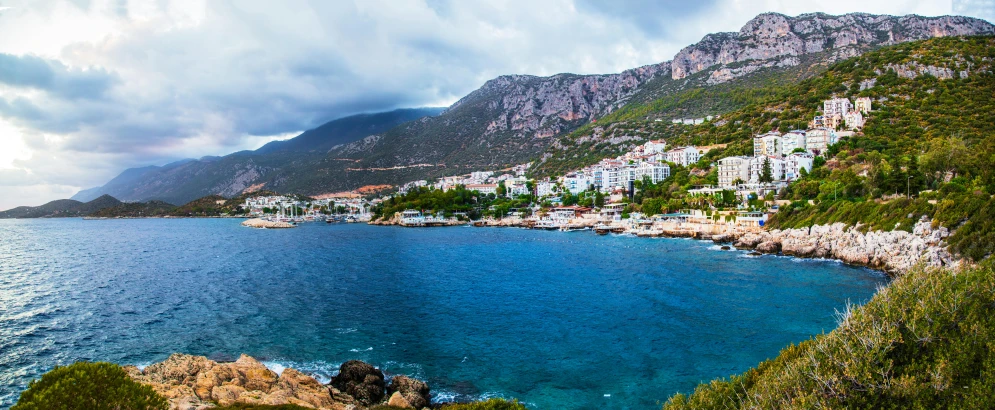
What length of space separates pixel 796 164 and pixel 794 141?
7252 mm

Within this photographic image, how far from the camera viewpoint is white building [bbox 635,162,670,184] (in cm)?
8019

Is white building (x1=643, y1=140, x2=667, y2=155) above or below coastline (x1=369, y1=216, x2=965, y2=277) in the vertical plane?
above

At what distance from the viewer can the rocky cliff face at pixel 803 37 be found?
105 metres

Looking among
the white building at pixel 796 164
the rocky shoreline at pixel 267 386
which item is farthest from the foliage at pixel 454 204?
the rocky shoreline at pixel 267 386

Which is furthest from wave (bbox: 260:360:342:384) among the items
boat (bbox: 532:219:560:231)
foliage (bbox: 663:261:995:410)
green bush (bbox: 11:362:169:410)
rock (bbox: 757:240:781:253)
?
boat (bbox: 532:219:560:231)

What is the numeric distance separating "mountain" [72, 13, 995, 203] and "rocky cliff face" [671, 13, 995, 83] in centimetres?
26

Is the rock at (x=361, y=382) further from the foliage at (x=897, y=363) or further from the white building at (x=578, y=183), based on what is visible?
the white building at (x=578, y=183)

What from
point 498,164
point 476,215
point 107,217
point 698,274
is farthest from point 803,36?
point 107,217

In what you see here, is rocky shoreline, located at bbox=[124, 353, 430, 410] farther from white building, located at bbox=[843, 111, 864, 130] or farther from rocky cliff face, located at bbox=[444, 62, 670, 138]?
rocky cliff face, located at bbox=[444, 62, 670, 138]

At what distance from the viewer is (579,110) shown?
15312 cm

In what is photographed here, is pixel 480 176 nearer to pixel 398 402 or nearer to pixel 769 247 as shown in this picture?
pixel 769 247

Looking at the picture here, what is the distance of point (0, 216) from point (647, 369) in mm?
264728

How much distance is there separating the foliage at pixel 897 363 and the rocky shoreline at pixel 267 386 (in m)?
7.21

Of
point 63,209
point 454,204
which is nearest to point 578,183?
point 454,204
